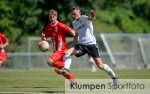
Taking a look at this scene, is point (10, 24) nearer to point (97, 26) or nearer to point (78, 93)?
point (97, 26)

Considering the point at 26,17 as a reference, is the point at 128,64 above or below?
below

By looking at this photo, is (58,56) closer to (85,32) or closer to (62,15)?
(85,32)

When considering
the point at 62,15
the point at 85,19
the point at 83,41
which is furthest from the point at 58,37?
the point at 62,15

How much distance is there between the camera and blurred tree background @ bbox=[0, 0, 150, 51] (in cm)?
3962

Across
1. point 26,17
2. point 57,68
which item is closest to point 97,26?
point 26,17

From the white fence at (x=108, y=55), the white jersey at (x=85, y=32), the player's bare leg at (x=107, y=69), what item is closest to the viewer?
the player's bare leg at (x=107, y=69)

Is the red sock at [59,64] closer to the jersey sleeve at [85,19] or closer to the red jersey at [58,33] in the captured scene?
the red jersey at [58,33]

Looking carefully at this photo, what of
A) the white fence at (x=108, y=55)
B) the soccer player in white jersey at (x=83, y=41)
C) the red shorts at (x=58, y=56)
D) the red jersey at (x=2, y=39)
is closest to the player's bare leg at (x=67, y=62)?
the soccer player in white jersey at (x=83, y=41)

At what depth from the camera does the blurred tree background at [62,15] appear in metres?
39.6

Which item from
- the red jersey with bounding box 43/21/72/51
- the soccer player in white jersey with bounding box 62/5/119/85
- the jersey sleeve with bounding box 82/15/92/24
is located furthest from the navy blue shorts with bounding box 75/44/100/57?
the red jersey with bounding box 43/21/72/51

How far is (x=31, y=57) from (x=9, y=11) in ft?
14.6

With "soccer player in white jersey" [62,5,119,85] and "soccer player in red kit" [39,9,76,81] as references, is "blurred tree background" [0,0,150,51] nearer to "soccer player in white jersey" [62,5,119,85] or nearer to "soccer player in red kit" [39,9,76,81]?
"soccer player in red kit" [39,9,76,81]

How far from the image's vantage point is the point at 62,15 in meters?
39.9

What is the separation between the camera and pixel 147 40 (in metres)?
37.9
